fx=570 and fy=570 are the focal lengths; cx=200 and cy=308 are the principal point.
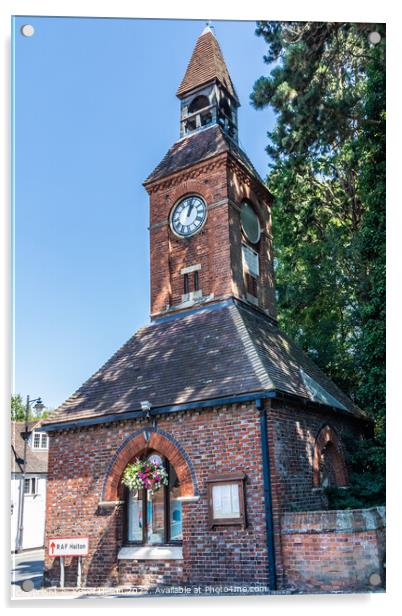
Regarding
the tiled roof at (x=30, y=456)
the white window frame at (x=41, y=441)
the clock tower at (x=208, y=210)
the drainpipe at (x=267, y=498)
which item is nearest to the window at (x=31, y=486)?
the tiled roof at (x=30, y=456)

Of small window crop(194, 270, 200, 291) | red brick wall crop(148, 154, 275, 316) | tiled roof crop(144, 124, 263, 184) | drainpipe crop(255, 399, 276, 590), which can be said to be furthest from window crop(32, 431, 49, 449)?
tiled roof crop(144, 124, 263, 184)

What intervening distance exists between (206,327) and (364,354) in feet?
11.4

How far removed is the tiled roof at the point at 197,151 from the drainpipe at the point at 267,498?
23.2ft

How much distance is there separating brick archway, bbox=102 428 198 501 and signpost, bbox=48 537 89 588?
89 centimetres

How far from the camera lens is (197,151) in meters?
14.6

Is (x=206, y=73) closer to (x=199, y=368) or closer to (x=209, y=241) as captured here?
(x=209, y=241)

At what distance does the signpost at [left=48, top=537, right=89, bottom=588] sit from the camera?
1005 centimetres

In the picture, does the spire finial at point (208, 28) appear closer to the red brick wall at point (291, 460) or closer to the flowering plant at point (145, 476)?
the red brick wall at point (291, 460)

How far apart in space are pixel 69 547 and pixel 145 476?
186 centimetres

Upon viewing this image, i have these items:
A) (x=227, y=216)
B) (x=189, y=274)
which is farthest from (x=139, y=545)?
(x=227, y=216)

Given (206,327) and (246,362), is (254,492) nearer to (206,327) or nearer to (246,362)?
(246,362)

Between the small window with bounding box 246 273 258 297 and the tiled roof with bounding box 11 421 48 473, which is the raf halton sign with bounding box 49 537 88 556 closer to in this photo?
the tiled roof with bounding box 11 421 48 473

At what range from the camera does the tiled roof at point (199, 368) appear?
10.2 metres

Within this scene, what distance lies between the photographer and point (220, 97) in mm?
15422
